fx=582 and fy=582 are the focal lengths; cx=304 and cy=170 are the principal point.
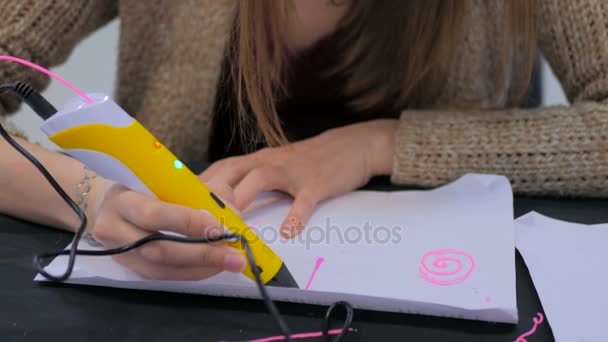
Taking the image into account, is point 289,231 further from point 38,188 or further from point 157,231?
point 38,188

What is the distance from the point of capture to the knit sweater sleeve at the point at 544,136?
520 mm

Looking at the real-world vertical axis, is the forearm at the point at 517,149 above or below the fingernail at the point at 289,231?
above

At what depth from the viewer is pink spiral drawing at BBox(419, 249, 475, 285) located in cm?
38

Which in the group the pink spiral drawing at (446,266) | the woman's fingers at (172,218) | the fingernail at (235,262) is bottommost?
the pink spiral drawing at (446,266)

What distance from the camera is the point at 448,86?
2.41 feet

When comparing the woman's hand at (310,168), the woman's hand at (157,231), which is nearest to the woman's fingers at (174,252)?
the woman's hand at (157,231)

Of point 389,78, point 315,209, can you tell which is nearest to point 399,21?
point 389,78

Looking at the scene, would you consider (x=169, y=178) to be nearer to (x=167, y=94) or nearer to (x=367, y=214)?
(x=367, y=214)

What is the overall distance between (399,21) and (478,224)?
0.30 metres

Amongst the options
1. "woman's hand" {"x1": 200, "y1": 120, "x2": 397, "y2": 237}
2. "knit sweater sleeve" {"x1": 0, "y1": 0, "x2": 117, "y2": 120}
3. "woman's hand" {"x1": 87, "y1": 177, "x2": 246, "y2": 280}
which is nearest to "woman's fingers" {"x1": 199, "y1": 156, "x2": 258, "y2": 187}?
"woman's hand" {"x1": 200, "y1": 120, "x2": 397, "y2": 237}

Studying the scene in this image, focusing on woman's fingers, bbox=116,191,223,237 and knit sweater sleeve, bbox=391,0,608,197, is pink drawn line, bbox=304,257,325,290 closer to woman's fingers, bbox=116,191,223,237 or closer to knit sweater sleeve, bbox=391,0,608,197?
woman's fingers, bbox=116,191,223,237

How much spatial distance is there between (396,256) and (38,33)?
0.43m

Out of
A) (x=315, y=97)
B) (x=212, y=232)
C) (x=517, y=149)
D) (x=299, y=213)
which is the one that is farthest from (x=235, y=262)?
(x=315, y=97)

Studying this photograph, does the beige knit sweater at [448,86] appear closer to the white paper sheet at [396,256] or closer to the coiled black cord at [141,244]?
the white paper sheet at [396,256]
